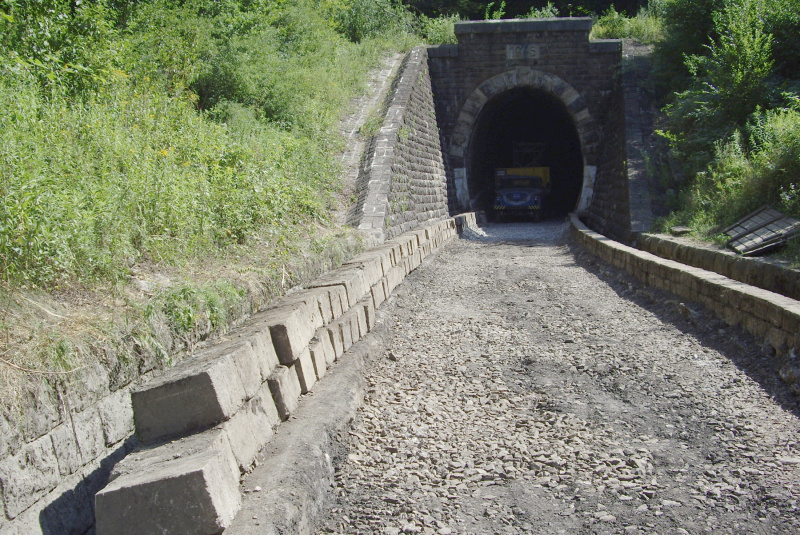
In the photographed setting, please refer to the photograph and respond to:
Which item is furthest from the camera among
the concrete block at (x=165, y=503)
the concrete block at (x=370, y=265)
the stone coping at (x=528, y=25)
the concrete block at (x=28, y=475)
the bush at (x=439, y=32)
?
the bush at (x=439, y=32)

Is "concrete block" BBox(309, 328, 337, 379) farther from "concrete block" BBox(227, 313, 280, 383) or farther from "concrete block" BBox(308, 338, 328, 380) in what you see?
"concrete block" BBox(227, 313, 280, 383)

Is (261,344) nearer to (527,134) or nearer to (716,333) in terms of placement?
(716,333)

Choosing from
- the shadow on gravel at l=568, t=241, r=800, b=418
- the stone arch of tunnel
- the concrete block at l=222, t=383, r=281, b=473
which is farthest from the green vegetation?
the stone arch of tunnel

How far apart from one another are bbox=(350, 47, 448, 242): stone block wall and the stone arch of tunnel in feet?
6.37

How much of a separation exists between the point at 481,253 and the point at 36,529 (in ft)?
36.3

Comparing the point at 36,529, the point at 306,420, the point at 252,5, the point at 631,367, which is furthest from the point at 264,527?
the point at 252,5

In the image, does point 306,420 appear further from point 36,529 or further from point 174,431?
point 36,529

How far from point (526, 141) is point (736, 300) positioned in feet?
83.8

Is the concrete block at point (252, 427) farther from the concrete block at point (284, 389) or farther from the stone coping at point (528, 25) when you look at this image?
the stone coping at point (528, 25)

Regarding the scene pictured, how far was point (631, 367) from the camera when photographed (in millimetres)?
4957

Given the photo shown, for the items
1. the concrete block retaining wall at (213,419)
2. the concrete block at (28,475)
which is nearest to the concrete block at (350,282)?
the concrete block retaining wall at (213,419)

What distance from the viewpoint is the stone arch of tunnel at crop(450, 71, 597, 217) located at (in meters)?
20.8

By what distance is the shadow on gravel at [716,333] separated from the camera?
4340 mm

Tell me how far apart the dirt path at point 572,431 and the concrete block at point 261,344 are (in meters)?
0.67
